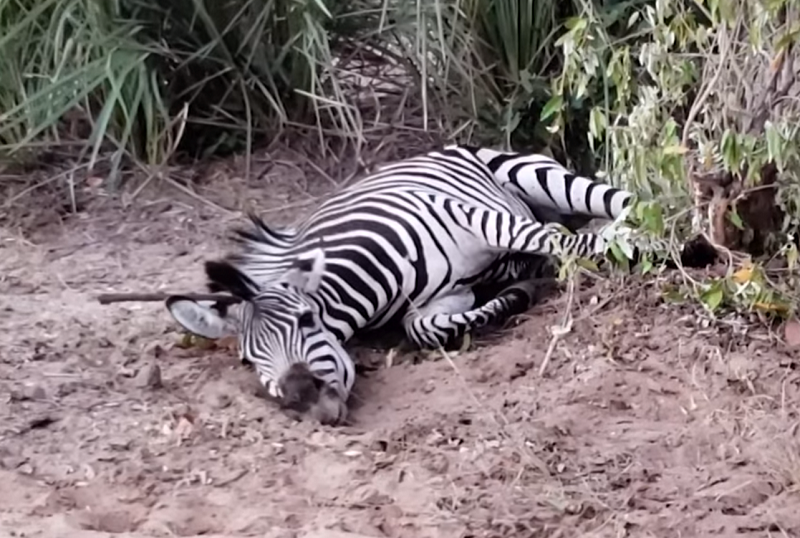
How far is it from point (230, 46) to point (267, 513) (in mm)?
2766

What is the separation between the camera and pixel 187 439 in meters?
3.13

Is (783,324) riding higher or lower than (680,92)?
lower

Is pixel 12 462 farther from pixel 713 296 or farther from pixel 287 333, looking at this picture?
pixel 713 296

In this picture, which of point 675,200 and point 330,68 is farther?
point 330,68

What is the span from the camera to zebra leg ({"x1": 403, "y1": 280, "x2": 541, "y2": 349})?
3758 millimetres

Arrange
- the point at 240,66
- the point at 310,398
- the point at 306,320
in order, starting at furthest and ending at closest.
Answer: the point at 240,66, the point at 306,320, the point at 310,398

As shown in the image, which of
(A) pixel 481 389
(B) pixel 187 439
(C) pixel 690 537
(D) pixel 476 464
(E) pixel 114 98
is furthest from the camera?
(E) pixel 114 98

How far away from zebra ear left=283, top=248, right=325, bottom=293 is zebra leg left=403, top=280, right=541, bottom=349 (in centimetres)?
33

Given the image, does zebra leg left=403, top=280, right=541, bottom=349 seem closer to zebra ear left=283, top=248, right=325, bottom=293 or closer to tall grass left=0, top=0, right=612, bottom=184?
zebra ear left=283, top=248, right=325, bottom=293

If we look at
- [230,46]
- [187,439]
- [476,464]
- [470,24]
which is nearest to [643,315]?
[476,464]

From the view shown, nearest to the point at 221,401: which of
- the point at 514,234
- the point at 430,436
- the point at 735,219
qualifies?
the point at 430,436

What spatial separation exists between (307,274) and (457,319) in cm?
46

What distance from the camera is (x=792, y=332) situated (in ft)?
11.1

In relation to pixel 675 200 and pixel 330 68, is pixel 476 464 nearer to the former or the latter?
pixel 675 200
